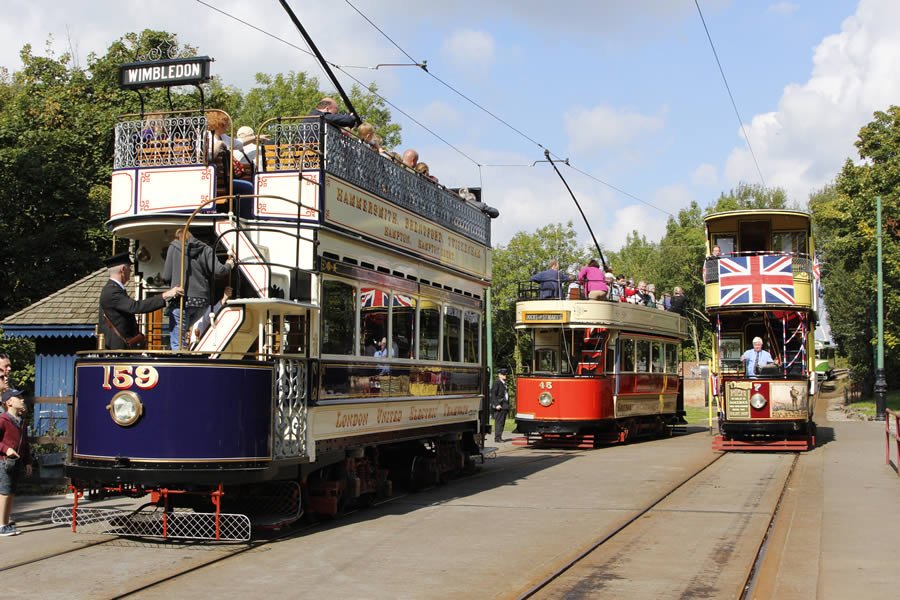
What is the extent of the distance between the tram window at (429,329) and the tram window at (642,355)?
1126cm

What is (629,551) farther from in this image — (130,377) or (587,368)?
(587,368)

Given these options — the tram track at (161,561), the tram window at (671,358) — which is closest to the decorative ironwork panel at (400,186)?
the tram track at (161,561)

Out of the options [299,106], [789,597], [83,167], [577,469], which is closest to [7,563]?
[789,597]

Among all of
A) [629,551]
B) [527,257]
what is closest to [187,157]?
[629,551]

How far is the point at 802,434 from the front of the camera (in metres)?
22.9

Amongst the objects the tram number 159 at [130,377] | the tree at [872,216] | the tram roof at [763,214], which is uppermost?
the tree at [872,216]

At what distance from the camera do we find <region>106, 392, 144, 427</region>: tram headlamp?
10117mm

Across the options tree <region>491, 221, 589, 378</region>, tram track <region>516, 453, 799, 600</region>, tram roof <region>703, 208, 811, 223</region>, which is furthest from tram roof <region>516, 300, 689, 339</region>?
tree <region>491, 221, 589, 378</region>

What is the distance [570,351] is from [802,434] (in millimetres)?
5131

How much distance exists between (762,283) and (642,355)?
15.1 feet

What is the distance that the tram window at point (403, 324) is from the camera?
13.9 m

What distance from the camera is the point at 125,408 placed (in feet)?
33.3

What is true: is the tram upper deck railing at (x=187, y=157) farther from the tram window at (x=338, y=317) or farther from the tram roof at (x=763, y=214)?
the tram roof at (x=763, y=214)

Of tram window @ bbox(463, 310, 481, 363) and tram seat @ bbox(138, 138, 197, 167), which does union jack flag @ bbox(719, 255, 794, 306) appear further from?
tram seat @ bbox(138, 138, 197, 167)
